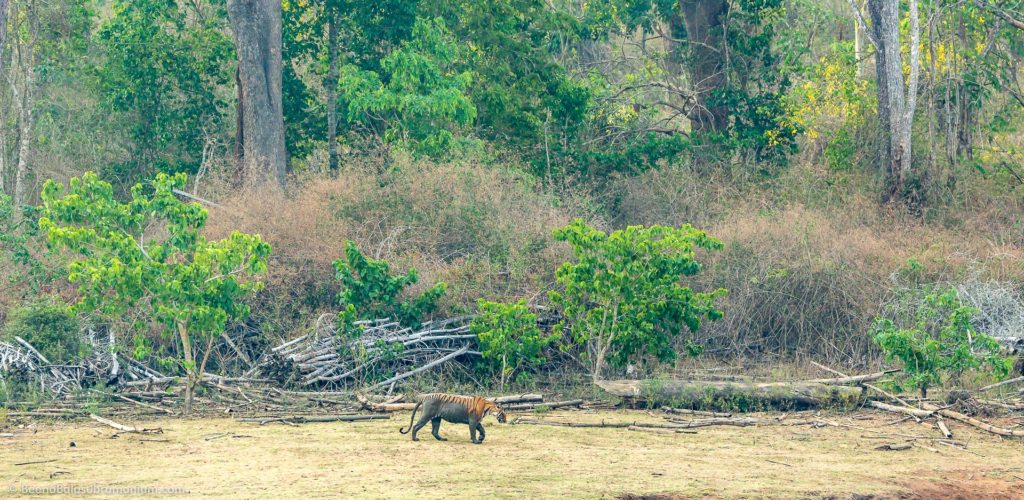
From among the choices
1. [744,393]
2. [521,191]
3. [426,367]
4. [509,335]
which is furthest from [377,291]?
[521,191]

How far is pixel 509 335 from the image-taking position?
42.9 feet

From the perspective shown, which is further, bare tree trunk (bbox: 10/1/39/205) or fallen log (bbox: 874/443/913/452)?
bare tree trunk (bbox: 10/1/39/205)

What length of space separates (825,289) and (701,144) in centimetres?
688

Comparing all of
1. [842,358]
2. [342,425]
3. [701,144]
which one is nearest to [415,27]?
[701,144]

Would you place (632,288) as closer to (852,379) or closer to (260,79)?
(852,379)

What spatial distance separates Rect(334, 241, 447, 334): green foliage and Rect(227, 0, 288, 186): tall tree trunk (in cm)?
636

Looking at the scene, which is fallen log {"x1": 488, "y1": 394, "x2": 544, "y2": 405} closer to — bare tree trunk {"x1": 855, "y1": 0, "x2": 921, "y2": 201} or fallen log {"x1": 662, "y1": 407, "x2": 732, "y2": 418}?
fallen log {"x1": 662, "y1": 407, "x2": 732, "y2": 418}

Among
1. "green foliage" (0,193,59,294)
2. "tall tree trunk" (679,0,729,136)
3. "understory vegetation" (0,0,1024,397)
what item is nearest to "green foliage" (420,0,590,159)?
"understory vegetation" (0,0,1024,397)

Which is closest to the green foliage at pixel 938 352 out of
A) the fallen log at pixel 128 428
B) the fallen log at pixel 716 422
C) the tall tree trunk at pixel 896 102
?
the fallen log at pixel 716 422

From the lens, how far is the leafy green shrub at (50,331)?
1277 cm

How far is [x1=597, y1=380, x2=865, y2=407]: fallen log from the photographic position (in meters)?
12.2

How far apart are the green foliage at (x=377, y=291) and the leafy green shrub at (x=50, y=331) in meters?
2.80

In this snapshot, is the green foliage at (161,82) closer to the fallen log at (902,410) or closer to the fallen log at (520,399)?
the fallen log at (520,399)

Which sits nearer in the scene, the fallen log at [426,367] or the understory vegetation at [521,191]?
the fallen log at [426,367]
